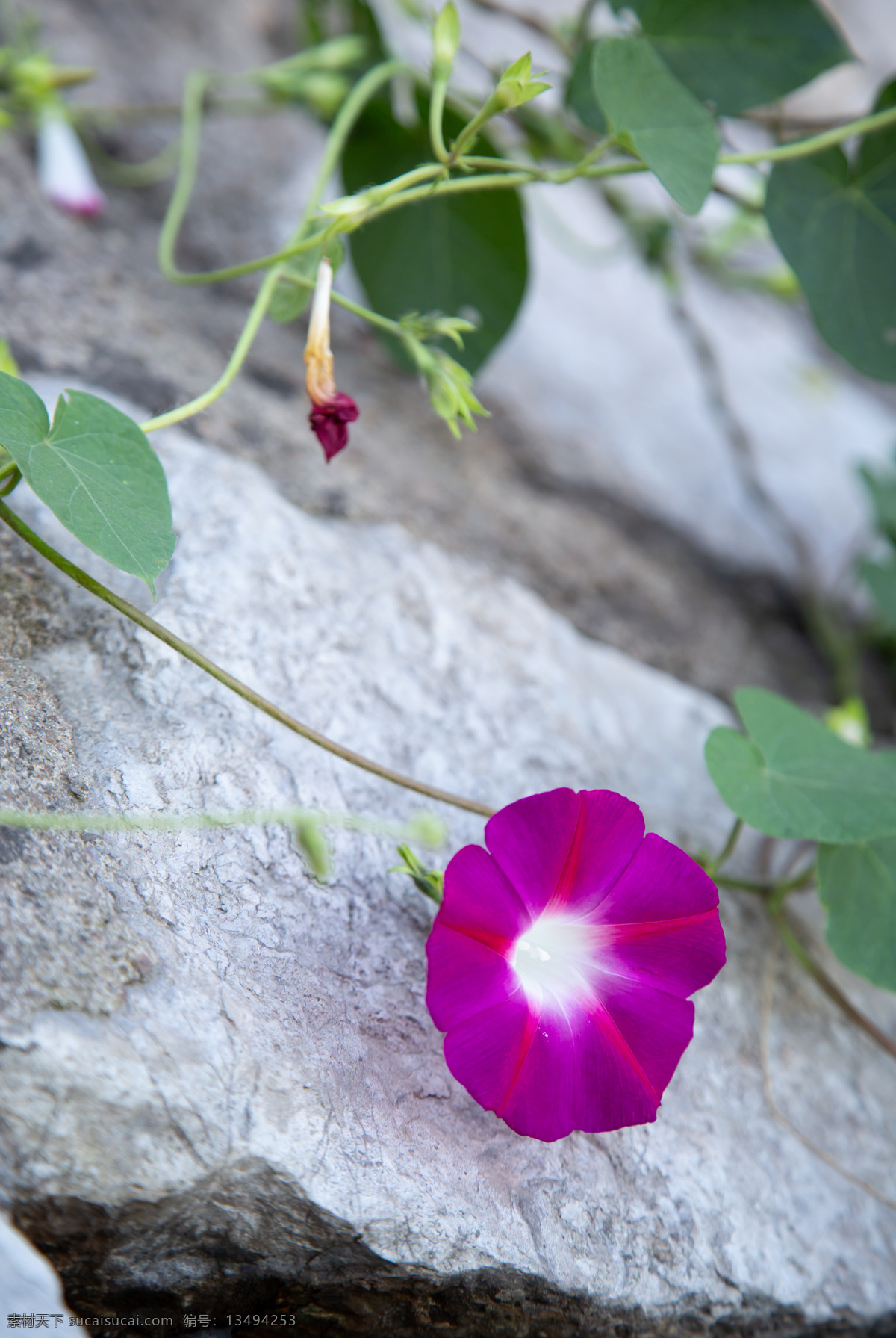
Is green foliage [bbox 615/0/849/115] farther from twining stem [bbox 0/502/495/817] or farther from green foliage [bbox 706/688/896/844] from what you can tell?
twining stem [bbox 0/502/495/817]

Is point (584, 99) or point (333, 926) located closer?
point (333, 926)

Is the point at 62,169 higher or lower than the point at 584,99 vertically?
lower

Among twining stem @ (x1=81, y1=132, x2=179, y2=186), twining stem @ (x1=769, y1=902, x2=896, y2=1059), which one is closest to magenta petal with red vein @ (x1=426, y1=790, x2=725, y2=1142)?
twining stem @ (x1=769, y1=902, x2=896, y2=1059)

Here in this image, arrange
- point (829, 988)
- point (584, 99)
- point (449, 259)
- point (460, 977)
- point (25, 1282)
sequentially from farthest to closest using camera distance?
point (449, 259)
point (584, 99)
point (829, 988)
point (460, 977)
point (25, 1282)

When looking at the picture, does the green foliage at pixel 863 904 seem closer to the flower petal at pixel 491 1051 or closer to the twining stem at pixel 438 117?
the flower petal at pixel 491 1051

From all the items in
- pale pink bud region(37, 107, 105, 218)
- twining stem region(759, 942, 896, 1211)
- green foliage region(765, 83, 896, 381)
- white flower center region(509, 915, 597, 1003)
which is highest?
green foliage region(765, 83, 896, 381)

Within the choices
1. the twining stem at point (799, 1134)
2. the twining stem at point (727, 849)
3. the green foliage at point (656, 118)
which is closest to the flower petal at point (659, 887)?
the twining stem at point (727, 849)

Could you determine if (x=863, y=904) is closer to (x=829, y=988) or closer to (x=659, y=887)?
(x=829, y=988)

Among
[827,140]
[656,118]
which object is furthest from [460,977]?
[827,140]
